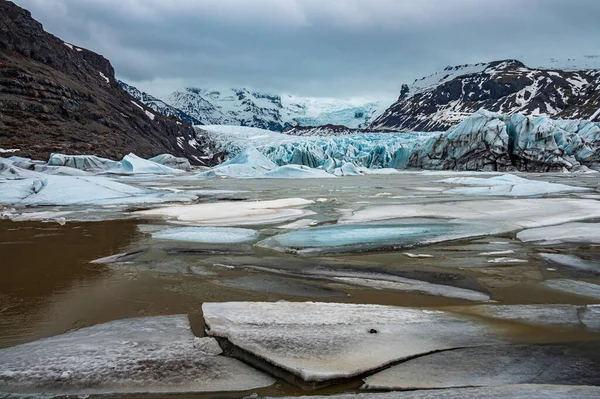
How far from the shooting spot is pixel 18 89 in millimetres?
54844

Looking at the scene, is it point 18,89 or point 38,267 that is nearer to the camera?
point 38,267

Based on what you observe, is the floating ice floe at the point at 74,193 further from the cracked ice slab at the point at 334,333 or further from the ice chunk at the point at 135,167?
the ice chunk at the point at 135,167

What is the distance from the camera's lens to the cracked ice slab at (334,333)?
2221 mm

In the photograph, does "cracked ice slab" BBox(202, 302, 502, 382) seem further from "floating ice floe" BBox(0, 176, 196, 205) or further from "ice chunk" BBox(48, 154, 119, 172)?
"ice chunk" BBox(48, 154, 119, 172)

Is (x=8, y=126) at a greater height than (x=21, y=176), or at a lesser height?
greater

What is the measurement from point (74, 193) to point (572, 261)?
11628 millimetres

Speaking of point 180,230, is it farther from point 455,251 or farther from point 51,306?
point 455,251

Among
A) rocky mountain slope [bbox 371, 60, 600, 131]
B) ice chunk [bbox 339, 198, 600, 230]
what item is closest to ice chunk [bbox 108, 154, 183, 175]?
ice chunk [bbox 339, 198, 600, 230]

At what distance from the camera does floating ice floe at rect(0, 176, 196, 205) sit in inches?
452

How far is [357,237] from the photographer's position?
19.6 ft

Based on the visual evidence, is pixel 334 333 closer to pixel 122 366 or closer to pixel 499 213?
pixel 122 366

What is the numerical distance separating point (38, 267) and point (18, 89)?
203 feet

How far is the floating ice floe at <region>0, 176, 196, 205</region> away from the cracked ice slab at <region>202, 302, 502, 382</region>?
30.6 ft

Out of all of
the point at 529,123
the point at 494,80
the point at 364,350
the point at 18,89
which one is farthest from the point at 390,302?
the point at 494,80
